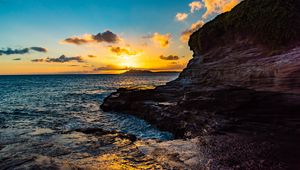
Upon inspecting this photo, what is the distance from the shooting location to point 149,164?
10.7 metres

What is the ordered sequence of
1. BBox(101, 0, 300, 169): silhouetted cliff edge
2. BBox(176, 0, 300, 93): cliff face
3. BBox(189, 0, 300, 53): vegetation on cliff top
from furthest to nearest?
BBox(189, 0, 300, 53): vegetation on cliff top < BBox(176, 0, 300, 93): cliff face < BBox(101, 0, 300, 169): silhouetted cliff edge

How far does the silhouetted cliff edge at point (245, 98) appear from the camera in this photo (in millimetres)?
11648

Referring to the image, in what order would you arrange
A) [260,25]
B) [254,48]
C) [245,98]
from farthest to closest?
[260,25], [254,48], [245,98]

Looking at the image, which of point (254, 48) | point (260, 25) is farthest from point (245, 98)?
point (260, 25)

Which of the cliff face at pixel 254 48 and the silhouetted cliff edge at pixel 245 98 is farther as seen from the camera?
the cliff face at pixel 254 48

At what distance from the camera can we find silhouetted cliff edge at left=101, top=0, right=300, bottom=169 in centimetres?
1165

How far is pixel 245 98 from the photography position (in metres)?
15.4

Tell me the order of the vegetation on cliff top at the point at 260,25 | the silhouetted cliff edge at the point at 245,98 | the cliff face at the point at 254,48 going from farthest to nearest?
the vegetation on cliff top at the point at 260,25
the cliff face at the point at 254,48
the silhouetted cliff edge at the point at 245,98

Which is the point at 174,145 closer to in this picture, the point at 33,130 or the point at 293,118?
the point at 293,118

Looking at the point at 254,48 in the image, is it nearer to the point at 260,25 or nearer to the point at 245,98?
the point at 260,25

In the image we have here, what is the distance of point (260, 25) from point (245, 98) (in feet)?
38.9

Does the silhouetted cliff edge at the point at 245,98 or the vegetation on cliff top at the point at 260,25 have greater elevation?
the vegetation on cliff top at the point at 260,25

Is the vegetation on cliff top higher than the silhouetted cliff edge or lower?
higher

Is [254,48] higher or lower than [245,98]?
higher
